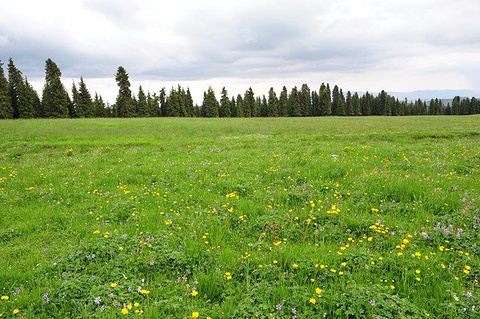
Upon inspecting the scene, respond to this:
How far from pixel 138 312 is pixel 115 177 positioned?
8.06 metres

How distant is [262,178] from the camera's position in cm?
1092

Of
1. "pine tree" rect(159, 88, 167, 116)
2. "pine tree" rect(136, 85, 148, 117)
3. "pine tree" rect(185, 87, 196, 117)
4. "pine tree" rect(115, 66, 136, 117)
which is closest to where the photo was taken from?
"pine tree" rect(115, 66, 136, 117)

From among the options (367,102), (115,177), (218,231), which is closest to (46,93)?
(115,177)

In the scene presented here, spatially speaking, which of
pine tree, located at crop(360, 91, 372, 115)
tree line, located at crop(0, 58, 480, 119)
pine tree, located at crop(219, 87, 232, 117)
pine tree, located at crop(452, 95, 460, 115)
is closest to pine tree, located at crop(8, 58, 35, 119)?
tree line, located at crop(0, 58, 480, 119)

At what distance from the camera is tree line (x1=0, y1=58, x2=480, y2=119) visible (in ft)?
246

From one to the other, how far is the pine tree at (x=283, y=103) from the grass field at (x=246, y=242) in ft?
365

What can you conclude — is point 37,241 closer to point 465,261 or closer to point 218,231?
point 218,231

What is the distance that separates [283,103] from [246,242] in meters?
118

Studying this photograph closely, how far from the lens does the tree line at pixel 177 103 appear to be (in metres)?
75.1

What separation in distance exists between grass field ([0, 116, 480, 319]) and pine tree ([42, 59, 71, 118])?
2964 inches

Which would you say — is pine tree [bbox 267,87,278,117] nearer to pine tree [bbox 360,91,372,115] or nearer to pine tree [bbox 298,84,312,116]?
pine tree [bbox 298,84,312,116]

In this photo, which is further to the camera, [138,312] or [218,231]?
[218,231]

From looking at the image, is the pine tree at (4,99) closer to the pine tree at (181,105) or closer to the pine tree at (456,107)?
the pine tree at (181,105)

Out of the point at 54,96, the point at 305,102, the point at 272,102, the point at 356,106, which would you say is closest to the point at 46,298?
the point at 54,96
